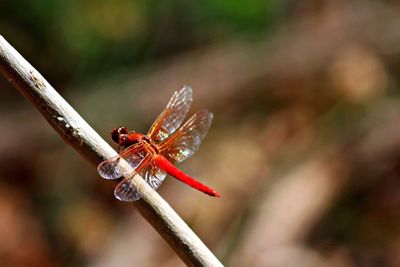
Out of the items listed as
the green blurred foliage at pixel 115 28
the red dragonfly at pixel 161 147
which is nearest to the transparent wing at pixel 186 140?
the red dragonfly at pixel 161 147

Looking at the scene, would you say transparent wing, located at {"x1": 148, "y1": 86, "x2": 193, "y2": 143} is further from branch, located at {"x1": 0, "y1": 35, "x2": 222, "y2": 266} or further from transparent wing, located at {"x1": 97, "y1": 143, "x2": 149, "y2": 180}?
branch, located at {"x1": 0, "y1": 35, "x2": 222, "y2": 266}

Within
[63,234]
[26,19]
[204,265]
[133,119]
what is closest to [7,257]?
[63,234]

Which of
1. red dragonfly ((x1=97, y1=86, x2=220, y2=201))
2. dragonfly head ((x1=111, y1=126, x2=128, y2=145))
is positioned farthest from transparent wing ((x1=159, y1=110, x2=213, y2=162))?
dragonfly head ((x1=111, y1=126, x2=128, y2=145))

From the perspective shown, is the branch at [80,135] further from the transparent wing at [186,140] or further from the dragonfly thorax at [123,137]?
the transparent wing at [186,140]

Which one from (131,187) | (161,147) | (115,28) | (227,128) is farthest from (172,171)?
(227,128)

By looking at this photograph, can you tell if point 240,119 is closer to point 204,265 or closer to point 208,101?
point 208,101

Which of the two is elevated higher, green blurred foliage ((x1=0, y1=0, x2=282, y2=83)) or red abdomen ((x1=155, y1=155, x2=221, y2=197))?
red abdomen ((x1=155, y1=155, x2=221, y2=197))
